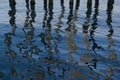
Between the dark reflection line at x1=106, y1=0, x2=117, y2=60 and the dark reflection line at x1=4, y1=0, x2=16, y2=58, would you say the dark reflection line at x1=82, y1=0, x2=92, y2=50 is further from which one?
the dark reflection line at x1=4, y1=0, x2=16, y2=58

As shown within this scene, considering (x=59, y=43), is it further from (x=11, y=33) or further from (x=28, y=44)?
(x=11, y=33)

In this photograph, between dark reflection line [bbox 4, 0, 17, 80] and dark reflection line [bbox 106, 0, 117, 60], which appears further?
dark reflection line [bbox 106, 0, 117, 60]

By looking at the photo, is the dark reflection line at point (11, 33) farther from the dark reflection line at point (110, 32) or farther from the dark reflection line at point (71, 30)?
the dark reflection line at point (110, 32)

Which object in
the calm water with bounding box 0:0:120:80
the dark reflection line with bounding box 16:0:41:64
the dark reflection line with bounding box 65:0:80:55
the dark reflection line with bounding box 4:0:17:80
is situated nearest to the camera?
the dark reflection line with bounding box 4:0:17:80

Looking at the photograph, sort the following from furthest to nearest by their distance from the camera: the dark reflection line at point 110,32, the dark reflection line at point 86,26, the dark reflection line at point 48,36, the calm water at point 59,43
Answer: the dark reflection line at point 86,26
the dark reflection line at point 110,32
the dark reflection line at point 48,36
the calm water at point 59,43

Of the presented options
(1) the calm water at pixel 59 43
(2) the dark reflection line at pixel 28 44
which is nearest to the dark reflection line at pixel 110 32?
(1) the calm water at pixel 59 43

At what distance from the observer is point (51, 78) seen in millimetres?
12008

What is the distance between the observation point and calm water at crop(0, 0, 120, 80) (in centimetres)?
1261

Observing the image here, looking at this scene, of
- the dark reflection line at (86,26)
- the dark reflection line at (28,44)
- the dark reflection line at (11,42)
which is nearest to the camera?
the dark reflection line at (11,42)

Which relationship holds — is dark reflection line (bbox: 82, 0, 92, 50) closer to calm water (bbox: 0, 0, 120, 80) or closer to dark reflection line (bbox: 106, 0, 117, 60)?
calm water (bbox: 0, 0, 120, 80)

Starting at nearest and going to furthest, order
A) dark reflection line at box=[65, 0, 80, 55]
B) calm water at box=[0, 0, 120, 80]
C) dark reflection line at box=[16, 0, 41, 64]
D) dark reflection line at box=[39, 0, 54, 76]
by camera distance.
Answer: calm water at box=[0, 0, 120, 80]
dark reflection line at box=[39, 0, 54, 76]
dark reflection line at box=[16, 0, 41, 64]
dark reflection line at box=[65, 0, 80, 55]

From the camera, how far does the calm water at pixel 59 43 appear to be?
12609 millimetres

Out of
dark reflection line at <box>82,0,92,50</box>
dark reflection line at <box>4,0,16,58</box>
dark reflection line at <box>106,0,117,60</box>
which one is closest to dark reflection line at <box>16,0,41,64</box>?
dark reflection line at <box>4,0,16,58</box>

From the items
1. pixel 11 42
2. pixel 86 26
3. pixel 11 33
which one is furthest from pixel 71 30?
pixel 11 42
